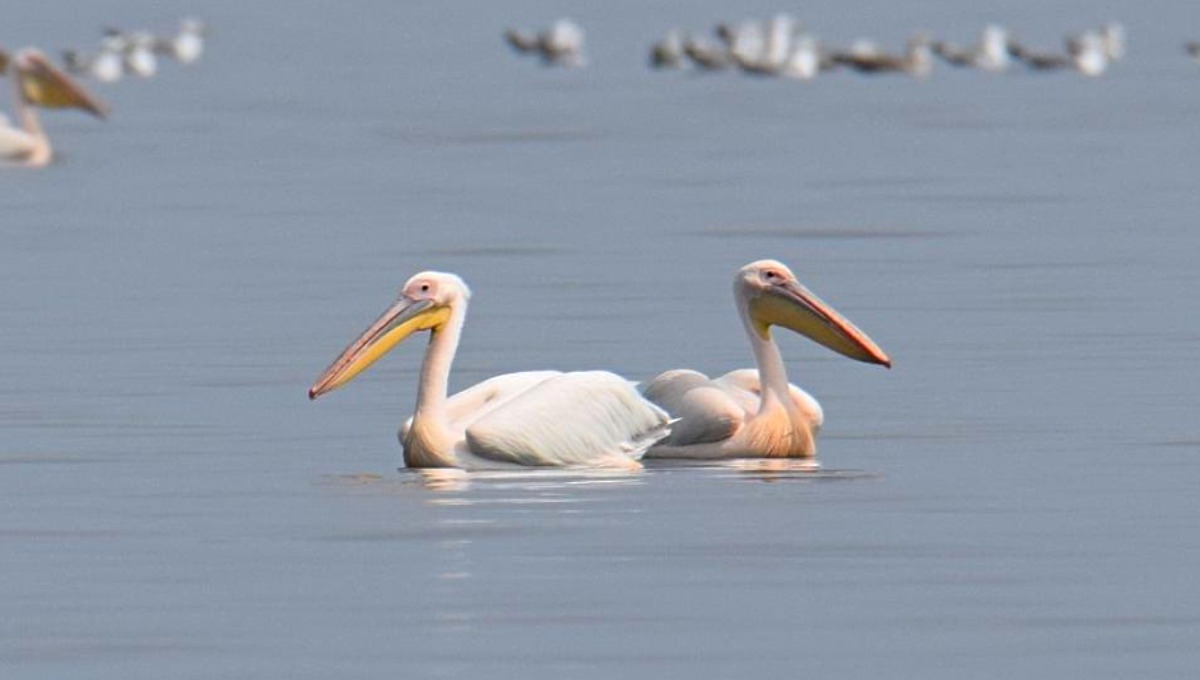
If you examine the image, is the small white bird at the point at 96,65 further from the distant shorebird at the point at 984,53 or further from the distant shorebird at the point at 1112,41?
the distant shorebird at the point at 1112,41

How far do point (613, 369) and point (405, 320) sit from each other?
2349mm

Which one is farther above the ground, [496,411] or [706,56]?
[496,411]

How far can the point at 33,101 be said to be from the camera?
1009 inches

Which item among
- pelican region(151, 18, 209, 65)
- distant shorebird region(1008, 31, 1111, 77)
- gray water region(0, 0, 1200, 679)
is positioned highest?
gray water region(0, 0, 1200, 679)

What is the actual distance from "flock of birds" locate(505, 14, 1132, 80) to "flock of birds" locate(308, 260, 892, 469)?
105 ft

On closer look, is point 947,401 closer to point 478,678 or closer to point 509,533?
point 509,533

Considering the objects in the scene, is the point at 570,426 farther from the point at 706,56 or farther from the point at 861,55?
the point at 706,56

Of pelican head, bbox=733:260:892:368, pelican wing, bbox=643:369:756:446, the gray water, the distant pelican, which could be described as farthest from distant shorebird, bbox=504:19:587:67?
pelican wing, bbox=643:369:756:446

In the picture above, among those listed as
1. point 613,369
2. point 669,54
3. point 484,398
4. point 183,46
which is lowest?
point 183,46

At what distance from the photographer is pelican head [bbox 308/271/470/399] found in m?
10.2

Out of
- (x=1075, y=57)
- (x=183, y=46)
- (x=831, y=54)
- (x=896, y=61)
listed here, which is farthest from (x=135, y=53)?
(x=1075, y=57)

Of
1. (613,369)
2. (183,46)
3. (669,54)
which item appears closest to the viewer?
(613,369)

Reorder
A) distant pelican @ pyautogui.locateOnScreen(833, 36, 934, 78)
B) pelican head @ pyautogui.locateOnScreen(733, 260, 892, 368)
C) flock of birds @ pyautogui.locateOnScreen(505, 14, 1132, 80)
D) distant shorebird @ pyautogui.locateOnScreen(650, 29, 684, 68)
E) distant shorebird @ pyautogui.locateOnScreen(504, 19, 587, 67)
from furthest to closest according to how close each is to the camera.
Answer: distant shorebird @ pyautogui.locateOnScreen(504, 19, 587, 67)
distant shorebird @ pyautogui.locateOnScreen(650, 29, 684, 68)
flock of birds @ pyautogui.locateOnScreen(505, 14, 1132, 80)
distant pelican @ pyautogui.locateOnScreen(833, 36, 934, 78)
pelican head @ pyautogui.locateOnScreen(733, 260, 892, 368)

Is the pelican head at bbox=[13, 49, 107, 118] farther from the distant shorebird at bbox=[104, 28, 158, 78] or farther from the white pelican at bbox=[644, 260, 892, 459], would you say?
the distant shorebird at bbox=[104, 28, 158, 78]
